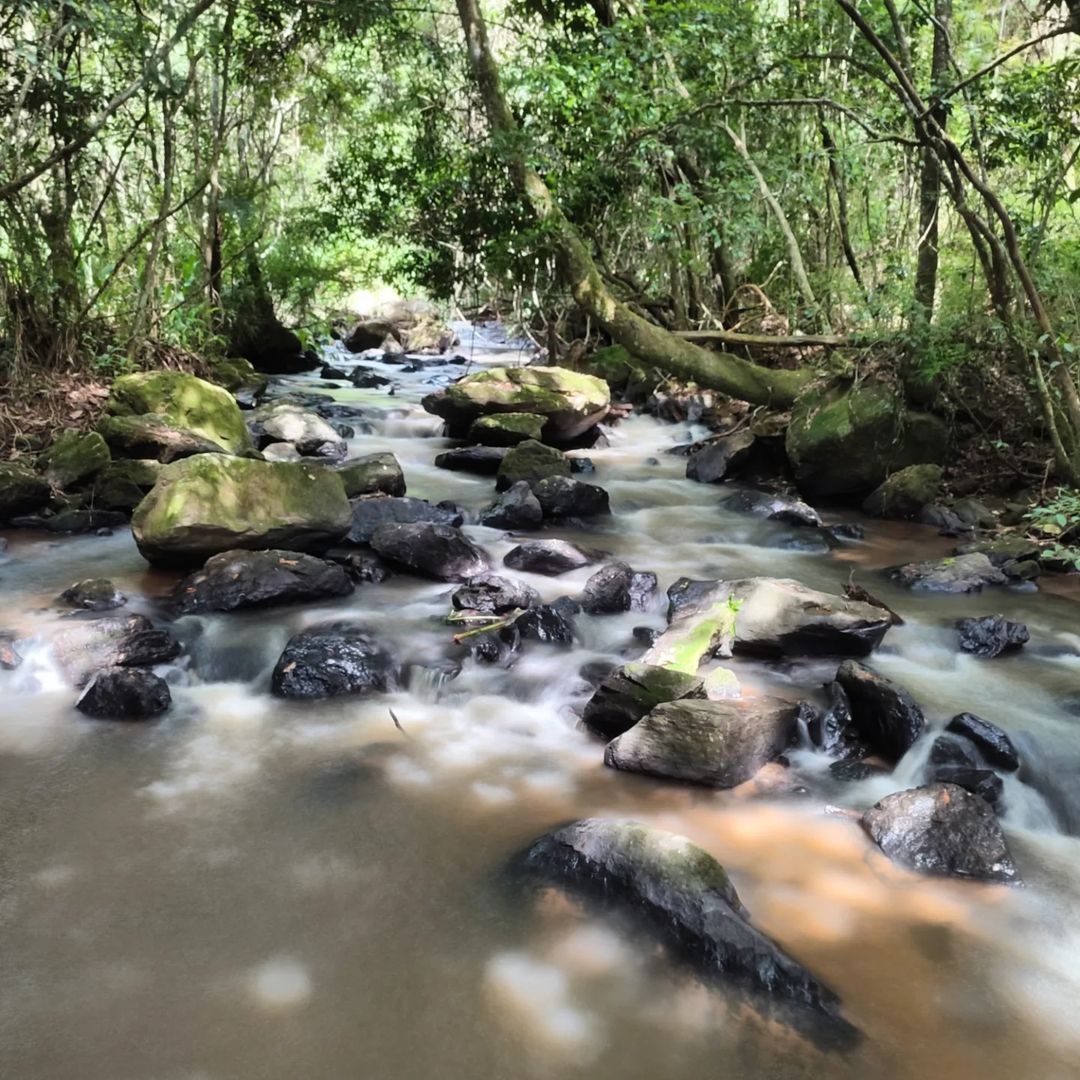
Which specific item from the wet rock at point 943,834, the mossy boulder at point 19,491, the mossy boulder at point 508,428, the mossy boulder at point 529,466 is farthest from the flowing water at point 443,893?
the mossy boulder at point 508,428

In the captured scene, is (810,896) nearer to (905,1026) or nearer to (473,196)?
(905,1026)

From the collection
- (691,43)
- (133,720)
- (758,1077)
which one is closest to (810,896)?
(758,1077)

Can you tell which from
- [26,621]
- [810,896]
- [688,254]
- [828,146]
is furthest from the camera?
[688,254]

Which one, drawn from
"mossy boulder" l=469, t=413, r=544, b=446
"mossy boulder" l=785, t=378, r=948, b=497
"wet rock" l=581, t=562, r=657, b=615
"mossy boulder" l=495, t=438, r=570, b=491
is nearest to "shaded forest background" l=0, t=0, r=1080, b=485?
"mossy boulder" l=785, t=378, r=948, b=497

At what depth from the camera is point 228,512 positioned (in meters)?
5.52

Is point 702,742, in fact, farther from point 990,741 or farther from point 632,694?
point 990,741

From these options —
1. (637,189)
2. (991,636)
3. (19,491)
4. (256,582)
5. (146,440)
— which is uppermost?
(637,189)

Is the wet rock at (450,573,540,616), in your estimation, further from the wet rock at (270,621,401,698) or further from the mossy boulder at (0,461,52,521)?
the mossy boulder at (0,461,52,521)

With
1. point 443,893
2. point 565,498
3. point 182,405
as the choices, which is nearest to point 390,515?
point 565,498

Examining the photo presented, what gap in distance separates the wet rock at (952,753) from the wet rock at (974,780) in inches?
2.1

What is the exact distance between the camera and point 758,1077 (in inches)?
86.6

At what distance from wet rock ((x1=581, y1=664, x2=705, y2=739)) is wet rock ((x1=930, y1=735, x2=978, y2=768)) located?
3.22 ft

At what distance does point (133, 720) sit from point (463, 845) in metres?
1.75

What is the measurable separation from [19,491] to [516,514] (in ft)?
12.7
